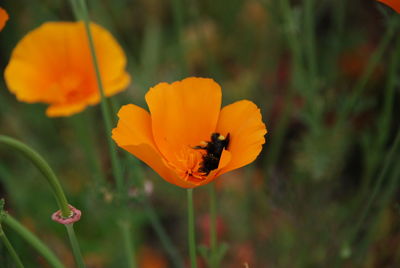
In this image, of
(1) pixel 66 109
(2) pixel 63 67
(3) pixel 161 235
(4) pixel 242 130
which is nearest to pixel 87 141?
(2) pixel 63 67

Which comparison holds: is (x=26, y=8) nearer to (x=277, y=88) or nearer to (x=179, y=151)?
(x=277, y=88)

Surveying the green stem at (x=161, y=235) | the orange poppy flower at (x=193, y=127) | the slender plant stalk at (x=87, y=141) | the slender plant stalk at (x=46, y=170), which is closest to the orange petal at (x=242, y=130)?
the orange poppy flower at (x=193, y=127)

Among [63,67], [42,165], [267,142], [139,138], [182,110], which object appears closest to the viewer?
[42,165]

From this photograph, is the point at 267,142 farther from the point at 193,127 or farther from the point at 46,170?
the point at 46,170

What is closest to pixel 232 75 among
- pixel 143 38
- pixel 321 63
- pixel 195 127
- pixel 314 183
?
pixel 321 63

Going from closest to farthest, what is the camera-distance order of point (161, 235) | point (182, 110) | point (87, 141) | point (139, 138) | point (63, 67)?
point (139, 138), point (182, 110), point (161, 235), point (63, 67), point (87, 141)

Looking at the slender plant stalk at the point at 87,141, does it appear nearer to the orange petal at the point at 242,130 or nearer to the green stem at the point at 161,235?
the green stem at the point at 161,235

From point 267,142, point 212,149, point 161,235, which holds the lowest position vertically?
point 267,142
